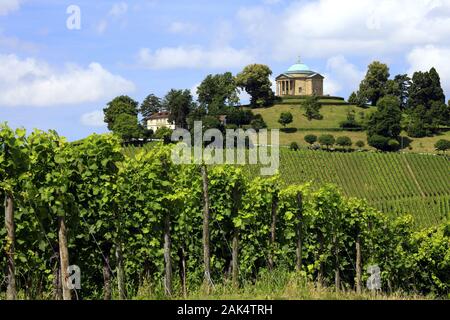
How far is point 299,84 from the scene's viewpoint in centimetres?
15612

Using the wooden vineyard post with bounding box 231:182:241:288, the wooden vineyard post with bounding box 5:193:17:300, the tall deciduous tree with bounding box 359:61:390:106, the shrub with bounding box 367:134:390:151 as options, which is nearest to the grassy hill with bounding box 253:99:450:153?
the shrub with bounding box 367:134:390:151

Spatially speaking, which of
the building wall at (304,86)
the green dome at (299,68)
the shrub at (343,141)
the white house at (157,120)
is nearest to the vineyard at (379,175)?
the shrub at (343,141)

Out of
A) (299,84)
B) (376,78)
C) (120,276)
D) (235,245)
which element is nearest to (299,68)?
(299,84)

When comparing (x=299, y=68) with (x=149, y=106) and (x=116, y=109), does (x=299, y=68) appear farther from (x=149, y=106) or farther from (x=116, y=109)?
(x=116, y=109)

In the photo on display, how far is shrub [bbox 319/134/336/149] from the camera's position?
342 feet

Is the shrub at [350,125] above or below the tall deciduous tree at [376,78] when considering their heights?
below

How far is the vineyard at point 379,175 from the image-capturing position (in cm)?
7206

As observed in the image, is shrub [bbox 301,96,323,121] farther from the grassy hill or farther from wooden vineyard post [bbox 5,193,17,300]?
wooden vineyard post [bbox 5,193,17,300]

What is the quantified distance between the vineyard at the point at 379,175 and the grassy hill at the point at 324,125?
20.8 m

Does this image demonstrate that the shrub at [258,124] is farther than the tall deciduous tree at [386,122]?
Yes

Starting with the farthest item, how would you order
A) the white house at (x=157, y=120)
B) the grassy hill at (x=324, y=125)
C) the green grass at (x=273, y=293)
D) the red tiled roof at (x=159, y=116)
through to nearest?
the red tiled roof at (x=159, y=116)
the white house at (x=157, y=120)
the grassy hill at (x=324, y=125)
the green grass at (x=273, y=293)

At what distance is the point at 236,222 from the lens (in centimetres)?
1873

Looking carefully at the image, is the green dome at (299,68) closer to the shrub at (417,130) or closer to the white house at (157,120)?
the white house at (157,120)
